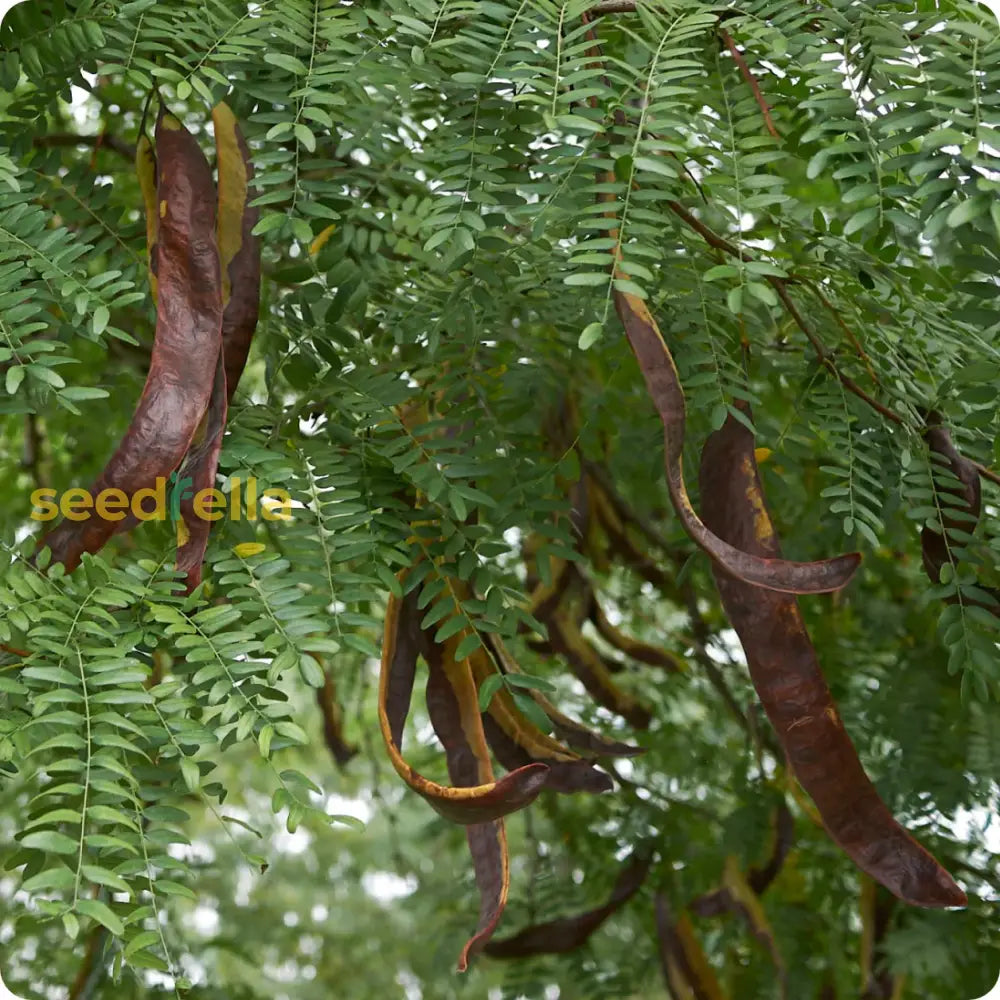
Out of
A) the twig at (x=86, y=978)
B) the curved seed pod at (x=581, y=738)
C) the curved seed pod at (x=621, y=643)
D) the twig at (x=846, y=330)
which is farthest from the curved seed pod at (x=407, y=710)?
the twig at (x=86, y=978)

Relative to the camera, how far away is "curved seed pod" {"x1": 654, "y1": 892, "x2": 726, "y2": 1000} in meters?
1.49

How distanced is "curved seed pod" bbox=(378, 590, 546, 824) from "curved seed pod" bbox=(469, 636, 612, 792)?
29 mm

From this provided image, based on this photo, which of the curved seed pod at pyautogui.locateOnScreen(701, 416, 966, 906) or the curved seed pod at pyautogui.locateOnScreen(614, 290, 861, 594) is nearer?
the curved seed pod at pyautogui.locateOnScreen(614, 290, 861, 594)

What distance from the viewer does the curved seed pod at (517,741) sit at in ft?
2.85

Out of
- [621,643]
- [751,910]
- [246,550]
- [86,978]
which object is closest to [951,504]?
[246,550]

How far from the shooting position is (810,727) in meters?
0.80

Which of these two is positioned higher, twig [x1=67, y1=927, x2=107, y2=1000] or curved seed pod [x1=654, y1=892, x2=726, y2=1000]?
curved seed pod [x1=654, y1=892, x2=726, y2=1000]

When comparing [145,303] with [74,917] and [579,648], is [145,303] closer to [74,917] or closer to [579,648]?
[74,917]

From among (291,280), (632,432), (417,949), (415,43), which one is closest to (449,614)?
(291,280)

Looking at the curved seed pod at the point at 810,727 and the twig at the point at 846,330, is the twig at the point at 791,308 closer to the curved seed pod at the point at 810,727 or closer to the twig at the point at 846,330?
the twig at the point at 846,330

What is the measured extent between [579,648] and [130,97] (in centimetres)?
80

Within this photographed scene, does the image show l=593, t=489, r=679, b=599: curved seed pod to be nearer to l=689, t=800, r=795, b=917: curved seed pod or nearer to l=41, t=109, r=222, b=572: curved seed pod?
l=689, t=800, r=795, b=917: curved seed pod

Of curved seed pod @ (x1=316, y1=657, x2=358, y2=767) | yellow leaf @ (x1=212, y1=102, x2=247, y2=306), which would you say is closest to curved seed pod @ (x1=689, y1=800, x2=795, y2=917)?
curved seed pod @ (x1=316, y1=657, x2=358, y2=767)

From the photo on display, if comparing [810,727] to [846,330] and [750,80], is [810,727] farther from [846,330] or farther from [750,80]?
[750,80]
